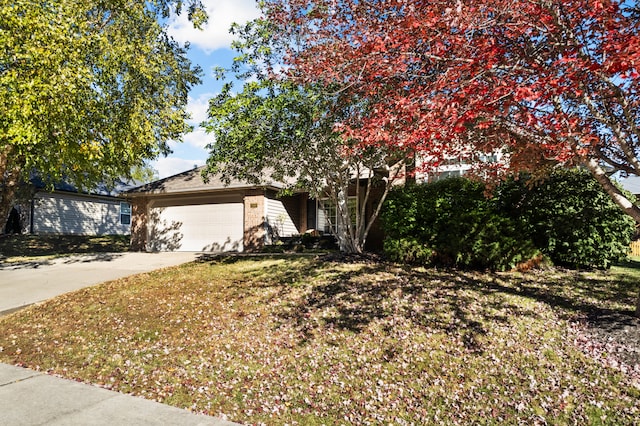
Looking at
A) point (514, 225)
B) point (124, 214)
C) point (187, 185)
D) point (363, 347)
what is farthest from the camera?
point (124, 214)

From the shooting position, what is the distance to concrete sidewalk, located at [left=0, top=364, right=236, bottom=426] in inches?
144

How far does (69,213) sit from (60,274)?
16558mm

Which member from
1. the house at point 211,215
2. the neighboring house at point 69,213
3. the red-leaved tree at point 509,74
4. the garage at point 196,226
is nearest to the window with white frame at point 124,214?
the neighboring house at point 69,213

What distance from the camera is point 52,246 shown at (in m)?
19.9

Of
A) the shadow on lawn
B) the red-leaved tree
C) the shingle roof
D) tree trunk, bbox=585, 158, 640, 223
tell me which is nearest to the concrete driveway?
the shingle roof

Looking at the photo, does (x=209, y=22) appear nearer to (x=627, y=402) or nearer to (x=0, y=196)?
(x=0, y=196)

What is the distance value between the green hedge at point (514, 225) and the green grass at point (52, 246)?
1556 cm

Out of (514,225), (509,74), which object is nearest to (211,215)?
(514,225)

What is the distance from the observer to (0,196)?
14.2 metres

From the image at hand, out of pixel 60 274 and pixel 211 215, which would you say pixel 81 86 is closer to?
pixel 60 274

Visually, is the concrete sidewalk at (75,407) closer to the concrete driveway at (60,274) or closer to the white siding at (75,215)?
the concrete driveway at (60,274)

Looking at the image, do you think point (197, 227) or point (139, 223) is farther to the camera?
point (139, 223)

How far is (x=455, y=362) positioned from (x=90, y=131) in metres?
11.6

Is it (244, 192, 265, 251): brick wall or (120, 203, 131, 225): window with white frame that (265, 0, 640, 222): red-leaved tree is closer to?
(244, 192, 265, 251): brick wall
